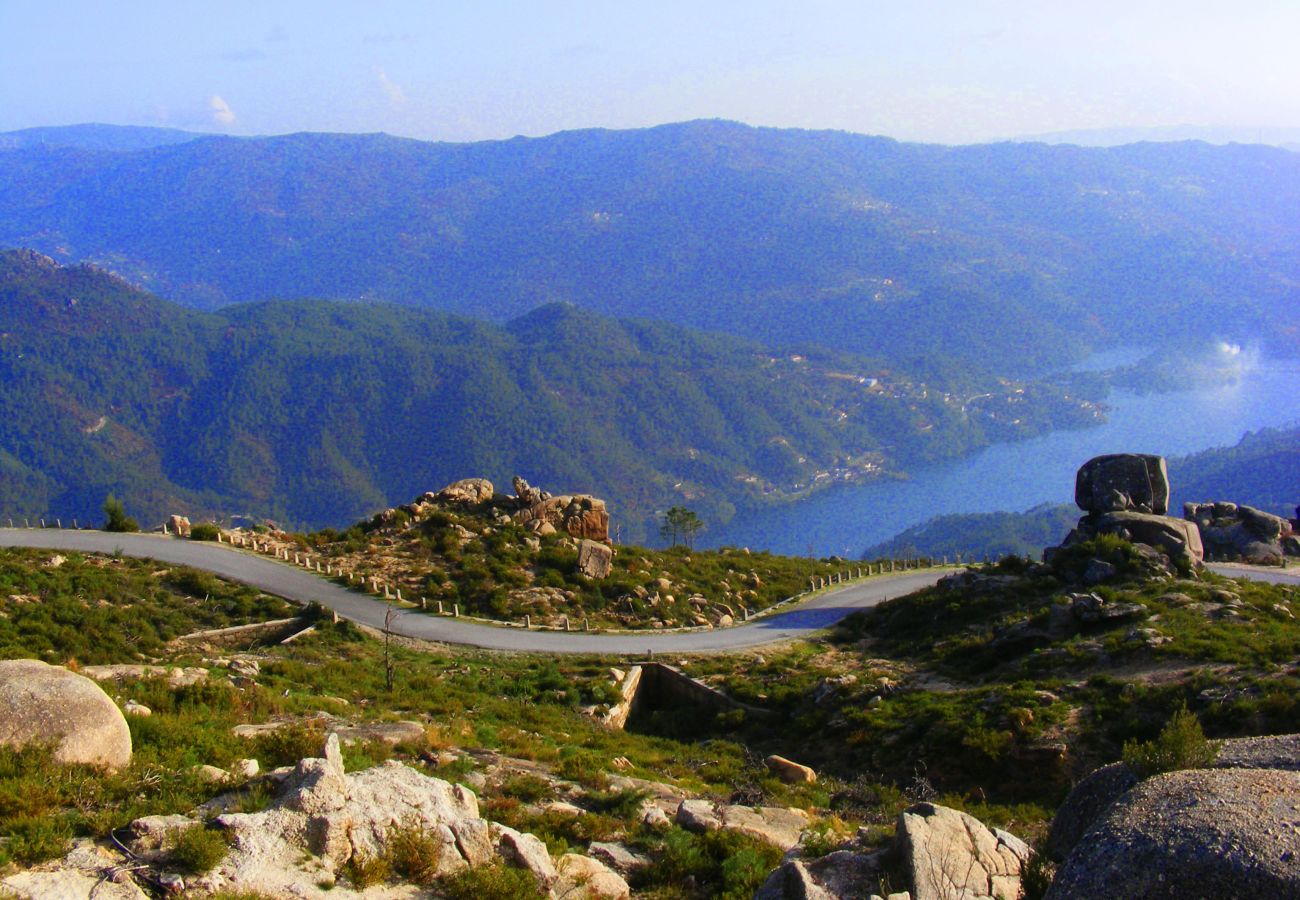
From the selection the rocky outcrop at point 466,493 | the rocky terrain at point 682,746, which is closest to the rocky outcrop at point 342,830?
the rocky terrain at point 682,746

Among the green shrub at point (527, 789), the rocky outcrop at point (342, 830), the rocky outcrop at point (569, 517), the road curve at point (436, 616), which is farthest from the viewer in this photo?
the rocky outcrop at point (569, 517)

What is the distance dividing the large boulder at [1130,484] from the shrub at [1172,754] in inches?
1262

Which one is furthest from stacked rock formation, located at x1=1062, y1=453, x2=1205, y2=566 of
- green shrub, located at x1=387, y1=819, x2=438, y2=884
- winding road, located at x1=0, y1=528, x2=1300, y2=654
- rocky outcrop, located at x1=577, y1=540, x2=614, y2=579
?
green shrub, located at x1=387, y1=819, x2=438, y2=884

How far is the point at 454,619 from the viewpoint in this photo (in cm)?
3462

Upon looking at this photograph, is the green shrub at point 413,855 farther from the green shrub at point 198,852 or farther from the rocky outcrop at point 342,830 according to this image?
the green shrub at point 198,852

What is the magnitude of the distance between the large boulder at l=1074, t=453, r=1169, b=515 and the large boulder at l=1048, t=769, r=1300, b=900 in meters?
33.7

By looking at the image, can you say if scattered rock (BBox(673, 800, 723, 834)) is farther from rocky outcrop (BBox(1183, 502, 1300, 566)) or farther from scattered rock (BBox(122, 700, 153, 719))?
rocky outcrop (BBox(1183, 502, 1300, 566))

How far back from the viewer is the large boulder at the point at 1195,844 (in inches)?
268

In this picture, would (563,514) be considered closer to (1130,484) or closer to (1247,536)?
(1130,484)

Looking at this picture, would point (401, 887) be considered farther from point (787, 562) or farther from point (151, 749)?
point (787, 562)

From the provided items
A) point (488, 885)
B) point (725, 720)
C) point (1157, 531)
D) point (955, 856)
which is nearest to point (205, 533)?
point (725, 720)

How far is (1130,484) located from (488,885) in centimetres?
3585

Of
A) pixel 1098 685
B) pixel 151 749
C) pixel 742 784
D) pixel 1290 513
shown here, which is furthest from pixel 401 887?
pixel 1290 513

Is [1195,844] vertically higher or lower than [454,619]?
higher
